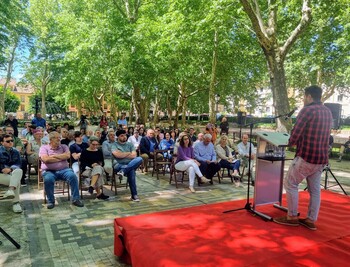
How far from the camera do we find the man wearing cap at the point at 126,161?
6.29m

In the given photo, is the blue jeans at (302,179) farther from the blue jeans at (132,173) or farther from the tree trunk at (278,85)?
the tree trunk at (278,85)

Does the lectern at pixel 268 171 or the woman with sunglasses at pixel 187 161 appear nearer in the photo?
the lectern at pixel 268 171

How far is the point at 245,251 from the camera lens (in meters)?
3.30

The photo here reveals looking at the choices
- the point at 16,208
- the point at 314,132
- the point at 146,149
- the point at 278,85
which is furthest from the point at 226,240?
the point at 278,85

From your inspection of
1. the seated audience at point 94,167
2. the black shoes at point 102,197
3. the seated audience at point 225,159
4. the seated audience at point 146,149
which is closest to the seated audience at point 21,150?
the seated audience at point 94,167

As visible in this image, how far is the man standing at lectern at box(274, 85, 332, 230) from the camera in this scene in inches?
148

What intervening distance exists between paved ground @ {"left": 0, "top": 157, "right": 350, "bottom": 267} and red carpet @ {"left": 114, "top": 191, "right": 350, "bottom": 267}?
1.79 ft

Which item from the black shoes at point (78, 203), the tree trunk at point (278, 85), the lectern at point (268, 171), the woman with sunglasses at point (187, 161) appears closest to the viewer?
the lectern at point (268, 171)

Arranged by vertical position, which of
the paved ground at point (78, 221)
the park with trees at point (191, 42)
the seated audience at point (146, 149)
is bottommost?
the paved ground at point (78, 221)

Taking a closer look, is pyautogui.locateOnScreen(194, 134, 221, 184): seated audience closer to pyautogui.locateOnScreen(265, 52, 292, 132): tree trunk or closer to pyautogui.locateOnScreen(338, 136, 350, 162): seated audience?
pyautogui.locateOnScreen(265, 52, 292, 132): tree trunk

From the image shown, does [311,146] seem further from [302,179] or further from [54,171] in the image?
[54,171]

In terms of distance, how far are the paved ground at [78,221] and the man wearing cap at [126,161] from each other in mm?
387

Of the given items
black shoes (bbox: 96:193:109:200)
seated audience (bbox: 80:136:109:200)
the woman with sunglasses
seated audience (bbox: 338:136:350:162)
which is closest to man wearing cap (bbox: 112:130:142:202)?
seated audience (bbox: 80:136:109:200)

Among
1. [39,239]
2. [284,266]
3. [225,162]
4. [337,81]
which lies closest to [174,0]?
[225,162]
